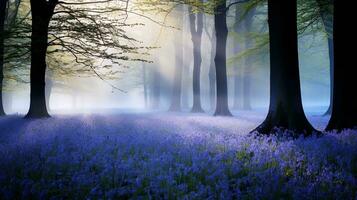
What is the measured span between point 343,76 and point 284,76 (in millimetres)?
2147

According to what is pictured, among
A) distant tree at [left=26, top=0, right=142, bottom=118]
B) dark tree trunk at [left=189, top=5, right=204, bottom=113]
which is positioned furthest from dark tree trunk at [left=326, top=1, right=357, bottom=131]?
dark tree trunk at [left=189, top=5, right=204, bottom=113]

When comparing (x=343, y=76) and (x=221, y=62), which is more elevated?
(x=221, y=62)

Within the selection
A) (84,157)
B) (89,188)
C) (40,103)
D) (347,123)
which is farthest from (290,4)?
(40,103)

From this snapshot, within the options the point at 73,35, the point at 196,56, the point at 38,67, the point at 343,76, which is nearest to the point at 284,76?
the point at 343,76

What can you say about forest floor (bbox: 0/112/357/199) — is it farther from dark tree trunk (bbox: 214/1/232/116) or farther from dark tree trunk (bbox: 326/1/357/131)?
dark tree trunk (bbox: 214/1/232/116)

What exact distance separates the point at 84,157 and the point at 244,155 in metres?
2.94

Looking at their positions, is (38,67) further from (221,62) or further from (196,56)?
(196,56)

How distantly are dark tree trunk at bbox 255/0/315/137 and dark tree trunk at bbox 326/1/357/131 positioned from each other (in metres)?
1.44

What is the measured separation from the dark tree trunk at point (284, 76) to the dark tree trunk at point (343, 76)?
56.6 inches

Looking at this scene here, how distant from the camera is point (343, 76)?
29.1 feet

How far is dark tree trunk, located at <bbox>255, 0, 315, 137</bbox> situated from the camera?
805 cm

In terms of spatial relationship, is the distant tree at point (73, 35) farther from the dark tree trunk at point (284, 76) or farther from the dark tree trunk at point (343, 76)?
the dark tree trunk at point (343, 76)

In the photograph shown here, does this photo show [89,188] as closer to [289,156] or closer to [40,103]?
[289,156]

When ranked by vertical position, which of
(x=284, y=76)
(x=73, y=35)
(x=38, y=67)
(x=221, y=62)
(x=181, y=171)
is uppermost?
(x=73, y=35)
